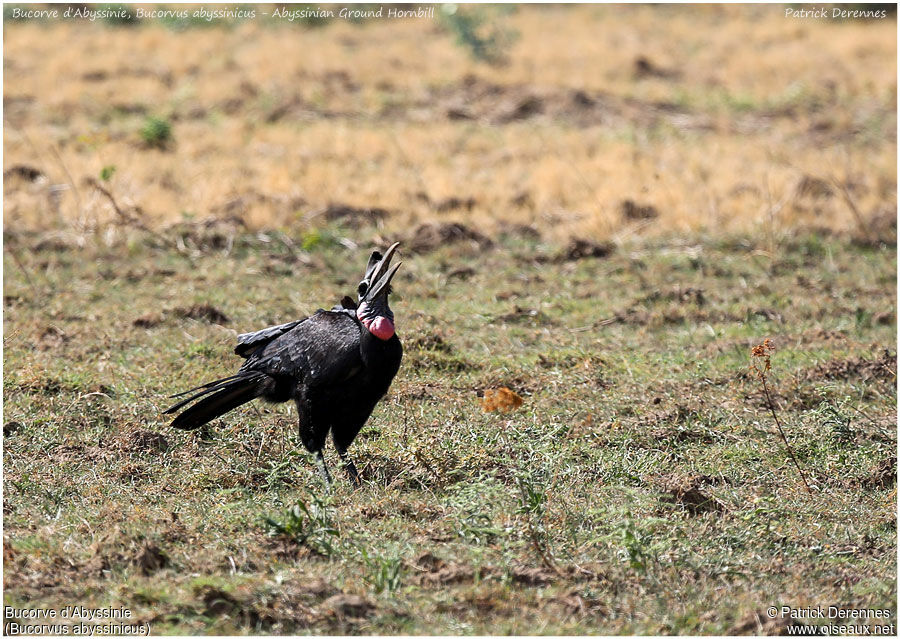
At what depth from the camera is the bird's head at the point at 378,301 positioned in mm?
5121

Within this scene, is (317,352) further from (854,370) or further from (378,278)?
(854,370)

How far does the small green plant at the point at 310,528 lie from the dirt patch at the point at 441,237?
593 cm

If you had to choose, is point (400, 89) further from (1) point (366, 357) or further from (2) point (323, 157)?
(1) point (366, 357)

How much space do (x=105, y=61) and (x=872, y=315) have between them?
47.5ft

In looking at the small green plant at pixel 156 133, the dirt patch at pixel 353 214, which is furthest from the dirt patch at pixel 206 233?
the small green plant at pixel 156 133

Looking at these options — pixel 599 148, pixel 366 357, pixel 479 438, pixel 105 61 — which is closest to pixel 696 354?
pixel 479 438

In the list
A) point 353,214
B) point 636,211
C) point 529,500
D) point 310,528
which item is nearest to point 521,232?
point 636,211

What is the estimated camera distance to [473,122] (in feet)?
53.2

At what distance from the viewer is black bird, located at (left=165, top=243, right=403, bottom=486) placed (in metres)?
5.18

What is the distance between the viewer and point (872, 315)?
8844 millimetres

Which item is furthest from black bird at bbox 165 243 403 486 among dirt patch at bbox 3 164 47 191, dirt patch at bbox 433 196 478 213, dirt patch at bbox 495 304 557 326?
dirt patch at bbox 3 164 47 191

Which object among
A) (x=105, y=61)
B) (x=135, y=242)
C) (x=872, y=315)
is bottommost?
(x=872, y=315)

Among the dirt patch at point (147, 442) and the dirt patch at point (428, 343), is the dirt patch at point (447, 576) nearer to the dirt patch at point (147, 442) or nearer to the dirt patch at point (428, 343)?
the dirt patch at point (147, 442)

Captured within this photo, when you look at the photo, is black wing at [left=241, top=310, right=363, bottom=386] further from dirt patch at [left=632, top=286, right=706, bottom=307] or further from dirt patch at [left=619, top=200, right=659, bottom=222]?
dirt patch at [left=619, top=200, right=659, bottom=222]
